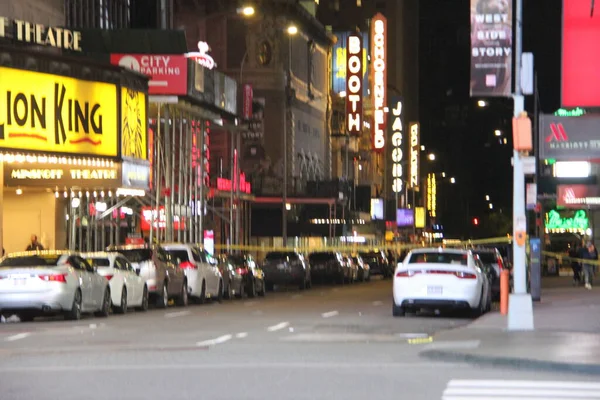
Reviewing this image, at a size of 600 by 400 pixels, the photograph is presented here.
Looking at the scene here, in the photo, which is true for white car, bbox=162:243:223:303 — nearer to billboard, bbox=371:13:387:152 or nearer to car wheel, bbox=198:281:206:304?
car wheel, bbox=198:281:206:304

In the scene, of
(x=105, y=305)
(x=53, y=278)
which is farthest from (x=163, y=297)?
(x=53, y=278)

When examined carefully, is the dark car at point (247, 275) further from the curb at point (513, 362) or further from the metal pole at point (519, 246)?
the curb at point (513, 362)

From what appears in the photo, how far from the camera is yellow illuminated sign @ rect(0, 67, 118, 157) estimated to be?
102 ft

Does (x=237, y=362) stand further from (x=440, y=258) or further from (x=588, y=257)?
(x=588, y=257)

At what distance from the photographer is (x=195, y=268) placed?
32.7 meters

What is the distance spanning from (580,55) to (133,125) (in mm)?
15723

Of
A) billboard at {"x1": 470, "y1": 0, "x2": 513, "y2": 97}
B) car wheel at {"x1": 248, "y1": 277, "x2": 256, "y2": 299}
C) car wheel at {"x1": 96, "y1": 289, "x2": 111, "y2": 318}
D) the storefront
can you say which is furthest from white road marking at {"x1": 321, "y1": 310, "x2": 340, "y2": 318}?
car wheel at {"x1": 248, "y1": 277, "x2": 256, "y2": 299}

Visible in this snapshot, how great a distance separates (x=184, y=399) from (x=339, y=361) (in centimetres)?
399

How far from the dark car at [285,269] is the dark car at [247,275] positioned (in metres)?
5.13

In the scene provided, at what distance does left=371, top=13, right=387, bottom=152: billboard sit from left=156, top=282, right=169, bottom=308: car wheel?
55.9 metres

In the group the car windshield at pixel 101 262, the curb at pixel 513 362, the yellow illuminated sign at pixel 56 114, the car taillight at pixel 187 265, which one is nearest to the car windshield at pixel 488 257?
the car taillight at pixel 187 265

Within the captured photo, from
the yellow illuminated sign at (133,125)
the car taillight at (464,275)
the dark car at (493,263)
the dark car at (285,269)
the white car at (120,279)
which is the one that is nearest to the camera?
the car taillight at (464,275)

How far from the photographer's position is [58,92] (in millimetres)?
32344

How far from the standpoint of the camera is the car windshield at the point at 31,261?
24.6 meters
